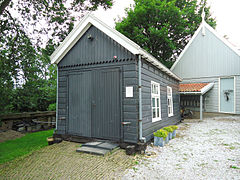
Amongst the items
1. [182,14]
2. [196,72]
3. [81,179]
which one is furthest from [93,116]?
[182,14]

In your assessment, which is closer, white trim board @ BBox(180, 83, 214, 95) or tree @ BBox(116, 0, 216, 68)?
white trim board @ BBox(180, 83, 214, 95)

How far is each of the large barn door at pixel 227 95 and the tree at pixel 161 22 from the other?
22.2 feet

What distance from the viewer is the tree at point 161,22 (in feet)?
54.3

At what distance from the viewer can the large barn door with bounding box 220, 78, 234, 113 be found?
12.2m

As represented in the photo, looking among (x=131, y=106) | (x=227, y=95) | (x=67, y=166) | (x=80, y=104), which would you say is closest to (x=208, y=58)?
(x=227, y=95)

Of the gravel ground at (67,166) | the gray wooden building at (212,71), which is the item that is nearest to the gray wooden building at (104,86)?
the gravel ground at (67,166)

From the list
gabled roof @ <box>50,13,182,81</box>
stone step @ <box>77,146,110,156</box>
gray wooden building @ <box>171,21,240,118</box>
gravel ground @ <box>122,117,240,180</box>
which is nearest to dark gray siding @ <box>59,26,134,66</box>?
gabled roof @ <box>50,13,182,81</box>

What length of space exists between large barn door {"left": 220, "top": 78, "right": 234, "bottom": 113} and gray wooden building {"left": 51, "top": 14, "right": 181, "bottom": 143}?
8.93m

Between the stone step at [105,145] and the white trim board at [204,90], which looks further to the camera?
the white trim board at [204,90]

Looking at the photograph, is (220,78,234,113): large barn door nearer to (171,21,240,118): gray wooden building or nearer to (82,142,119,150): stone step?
(171,21,240,118): gray wooden building

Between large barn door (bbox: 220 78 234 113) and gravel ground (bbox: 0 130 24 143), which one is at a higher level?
large barn door (bbox: 220 78 234 113)

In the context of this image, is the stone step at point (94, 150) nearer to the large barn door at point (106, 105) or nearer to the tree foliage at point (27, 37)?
the large barn door at point (106, 105)

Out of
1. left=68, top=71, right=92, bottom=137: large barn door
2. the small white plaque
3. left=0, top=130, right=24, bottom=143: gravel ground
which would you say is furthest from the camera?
left=0, top=130, right=24, bottom=143: gravel ground

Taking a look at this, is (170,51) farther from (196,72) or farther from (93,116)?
(93,116)
